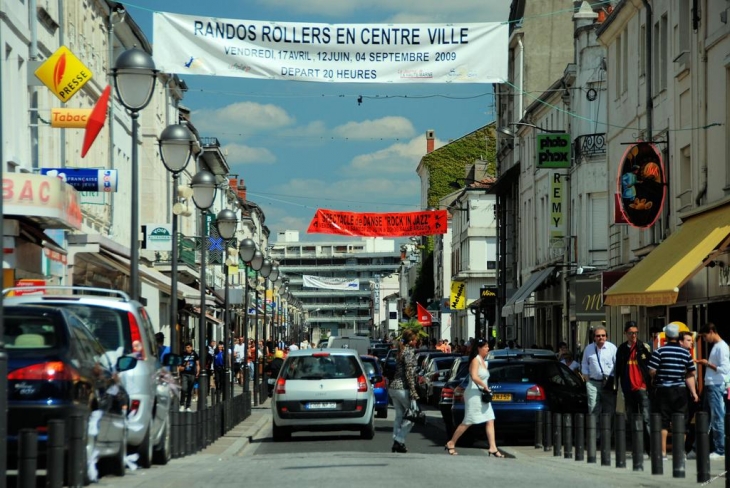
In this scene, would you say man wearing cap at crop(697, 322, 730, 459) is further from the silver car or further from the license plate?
the license plate

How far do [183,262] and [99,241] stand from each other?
2247 centimetres

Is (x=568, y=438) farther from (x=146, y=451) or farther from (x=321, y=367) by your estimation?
(x=321, y=367)

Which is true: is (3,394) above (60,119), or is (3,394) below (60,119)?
below

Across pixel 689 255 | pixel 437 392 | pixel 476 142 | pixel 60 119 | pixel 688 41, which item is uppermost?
pixel 476 142

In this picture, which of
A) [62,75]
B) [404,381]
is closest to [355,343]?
A: [62,75]

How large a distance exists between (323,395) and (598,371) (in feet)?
15.9

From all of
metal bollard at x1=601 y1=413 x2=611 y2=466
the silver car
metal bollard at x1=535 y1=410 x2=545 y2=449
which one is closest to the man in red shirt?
metal bollard at x1=535 y1=410 x2=545 y2=449

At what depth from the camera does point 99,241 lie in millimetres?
33844

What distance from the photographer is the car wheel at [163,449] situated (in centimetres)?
1728

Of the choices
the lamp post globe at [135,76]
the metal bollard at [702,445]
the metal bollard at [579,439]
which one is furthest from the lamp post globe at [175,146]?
the metal bollard at [702,445]

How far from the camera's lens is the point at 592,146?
4784cm

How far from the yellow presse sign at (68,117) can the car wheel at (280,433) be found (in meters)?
7.38

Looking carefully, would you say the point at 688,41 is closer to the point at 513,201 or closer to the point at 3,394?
the point at 3,394

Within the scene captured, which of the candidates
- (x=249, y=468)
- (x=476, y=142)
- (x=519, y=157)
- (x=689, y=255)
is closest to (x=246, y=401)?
(x=689, y=255)
